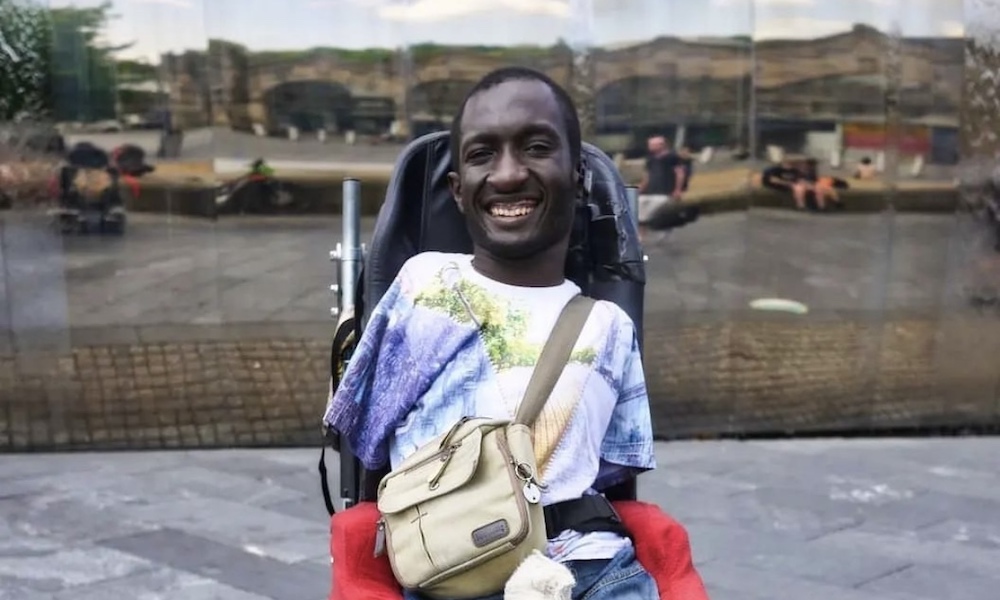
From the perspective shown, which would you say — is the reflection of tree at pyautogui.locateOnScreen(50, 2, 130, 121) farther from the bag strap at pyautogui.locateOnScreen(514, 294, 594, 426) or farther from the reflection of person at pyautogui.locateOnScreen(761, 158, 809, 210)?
the bag strap at pyautogui.locateOnScreen(514, 294, 594, 426)

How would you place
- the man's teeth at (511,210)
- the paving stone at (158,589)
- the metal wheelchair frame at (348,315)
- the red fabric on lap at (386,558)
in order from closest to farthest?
the red fabric on lap at (386,558)
the man's teeth at (511,210)
the metal wheelchair frame at (348,315)
the paving stone at (158,589)

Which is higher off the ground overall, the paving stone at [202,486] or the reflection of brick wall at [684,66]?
the reflection of brick wall at [684,66]

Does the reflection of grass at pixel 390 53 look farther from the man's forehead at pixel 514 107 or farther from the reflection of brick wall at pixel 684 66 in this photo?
the man's forehead at pixel 514 107

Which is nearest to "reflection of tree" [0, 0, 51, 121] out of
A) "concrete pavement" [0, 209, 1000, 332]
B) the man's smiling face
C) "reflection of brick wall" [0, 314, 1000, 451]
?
"concrete pavement" [0, 209, 1000, 332]

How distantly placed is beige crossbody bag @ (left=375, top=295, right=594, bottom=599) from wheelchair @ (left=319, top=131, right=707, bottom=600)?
495 millimetres

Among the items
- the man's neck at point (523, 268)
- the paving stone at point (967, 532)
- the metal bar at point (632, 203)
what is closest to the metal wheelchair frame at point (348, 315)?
the metal bar at point (632, 203)

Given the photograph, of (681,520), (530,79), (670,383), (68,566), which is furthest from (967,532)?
(530,79)

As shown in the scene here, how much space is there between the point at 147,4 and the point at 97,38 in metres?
0.32

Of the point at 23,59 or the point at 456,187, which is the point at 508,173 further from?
the point at 23,59

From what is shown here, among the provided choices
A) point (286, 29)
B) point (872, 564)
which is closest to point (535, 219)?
point (872, 564)

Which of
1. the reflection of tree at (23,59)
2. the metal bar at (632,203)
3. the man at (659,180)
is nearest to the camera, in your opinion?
the metal bar at (632,203)

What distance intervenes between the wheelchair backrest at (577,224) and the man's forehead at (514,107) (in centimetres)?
36

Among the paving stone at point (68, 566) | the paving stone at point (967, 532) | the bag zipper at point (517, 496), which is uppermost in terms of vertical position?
the bag zipper at point (517, 496)

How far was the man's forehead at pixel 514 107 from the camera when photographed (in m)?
2.39
